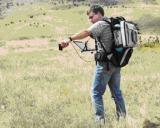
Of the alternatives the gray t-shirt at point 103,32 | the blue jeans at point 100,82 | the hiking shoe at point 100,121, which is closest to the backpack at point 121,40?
the gray t-shirt at point 103,32

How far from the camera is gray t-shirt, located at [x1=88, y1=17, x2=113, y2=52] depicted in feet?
27.6

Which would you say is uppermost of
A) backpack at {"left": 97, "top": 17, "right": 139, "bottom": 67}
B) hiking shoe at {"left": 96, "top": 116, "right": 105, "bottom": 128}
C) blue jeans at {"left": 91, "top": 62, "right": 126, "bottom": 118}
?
backpack at {"left": 97, "top": 17, "right": 139, "bottom": 67}

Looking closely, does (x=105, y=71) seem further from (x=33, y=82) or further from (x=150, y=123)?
(x=33, y=82)

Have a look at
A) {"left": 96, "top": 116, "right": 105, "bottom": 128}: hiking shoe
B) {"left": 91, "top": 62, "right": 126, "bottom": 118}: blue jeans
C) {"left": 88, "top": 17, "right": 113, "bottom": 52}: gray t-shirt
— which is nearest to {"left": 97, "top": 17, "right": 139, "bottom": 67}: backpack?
{"left": 88, "top": 17, "right": 113, "bottom": 52}: gray t-shirt

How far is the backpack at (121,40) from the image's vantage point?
834 cm

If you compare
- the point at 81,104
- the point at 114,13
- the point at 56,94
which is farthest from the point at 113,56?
the point at 114,13

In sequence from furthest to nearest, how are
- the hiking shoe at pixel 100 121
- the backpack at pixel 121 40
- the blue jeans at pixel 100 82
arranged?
the blue jeans at pixel 100 82 < the hiking shoe at pixel 100 121 < the backpack at pixel 121 40

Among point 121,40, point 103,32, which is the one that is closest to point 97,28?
point 103,32

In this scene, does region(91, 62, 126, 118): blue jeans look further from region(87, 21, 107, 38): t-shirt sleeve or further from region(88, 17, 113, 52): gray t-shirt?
region(87, 21, 107, 38): t-shirt sleeve

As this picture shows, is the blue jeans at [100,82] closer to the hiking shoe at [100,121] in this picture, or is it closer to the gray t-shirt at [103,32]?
the hiking shoe at [100,121]

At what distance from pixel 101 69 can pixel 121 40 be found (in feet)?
2.11

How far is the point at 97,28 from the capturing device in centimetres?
842

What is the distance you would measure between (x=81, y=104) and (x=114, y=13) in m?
59.3

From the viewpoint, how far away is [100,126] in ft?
28.1
